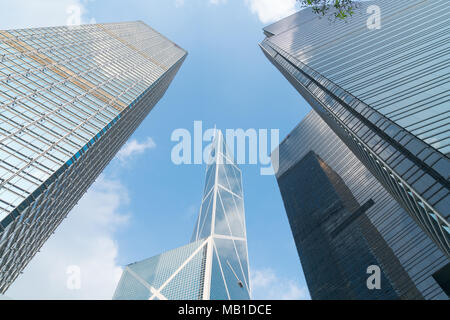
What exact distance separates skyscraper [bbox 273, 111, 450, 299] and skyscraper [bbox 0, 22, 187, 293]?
41.8 metres

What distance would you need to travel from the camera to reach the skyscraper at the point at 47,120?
1037 inches

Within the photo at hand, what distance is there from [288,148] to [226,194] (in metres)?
42.2

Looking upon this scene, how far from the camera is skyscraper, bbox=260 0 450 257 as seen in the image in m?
19.9

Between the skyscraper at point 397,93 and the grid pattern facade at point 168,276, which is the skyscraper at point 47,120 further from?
the grid pattern facade at point 168,276

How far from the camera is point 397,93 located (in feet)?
95.9

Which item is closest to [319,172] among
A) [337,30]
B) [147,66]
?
[337,30]

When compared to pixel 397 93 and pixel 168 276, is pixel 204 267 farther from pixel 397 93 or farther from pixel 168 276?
pixel 397 93

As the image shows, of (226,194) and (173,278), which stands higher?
(226,194)

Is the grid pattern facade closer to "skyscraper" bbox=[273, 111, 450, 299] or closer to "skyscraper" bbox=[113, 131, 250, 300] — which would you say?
"skyscraper" bbox=[113, 131, 250, 300]

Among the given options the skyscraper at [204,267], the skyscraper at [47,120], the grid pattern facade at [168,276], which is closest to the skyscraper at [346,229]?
the skyscraper at [204,267]

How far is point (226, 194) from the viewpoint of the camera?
139875mm

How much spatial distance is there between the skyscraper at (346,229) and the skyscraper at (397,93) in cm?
1401

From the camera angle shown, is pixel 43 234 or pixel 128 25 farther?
pixel 128 25
